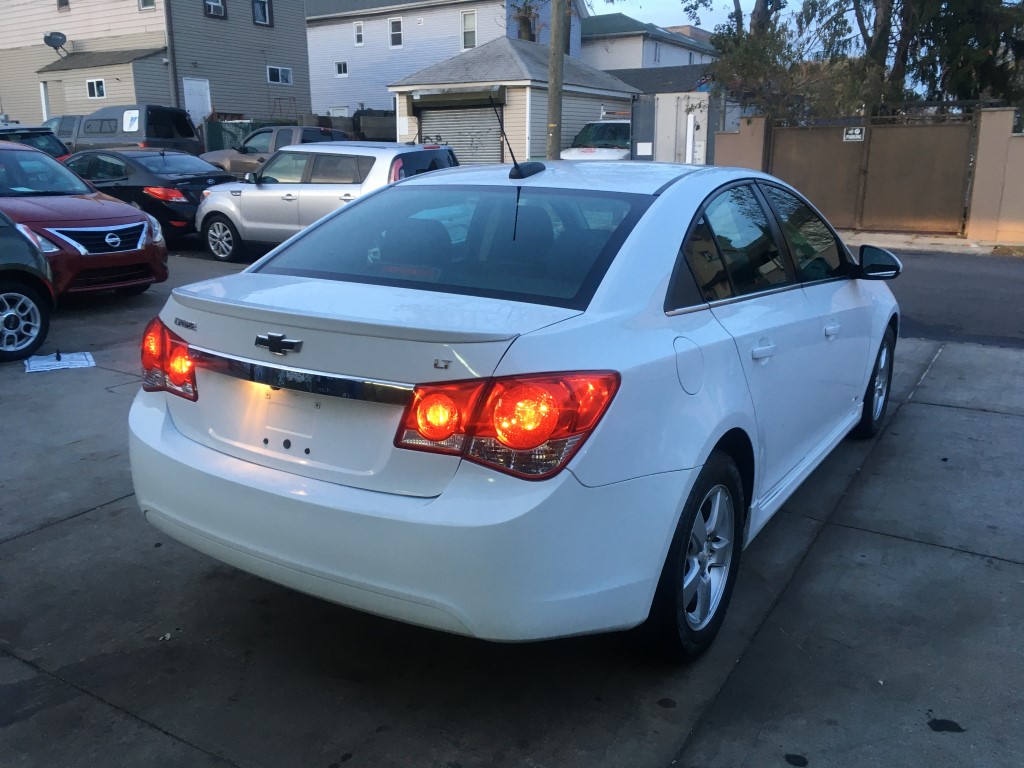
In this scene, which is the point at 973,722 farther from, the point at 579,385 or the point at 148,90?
the point at 148,90

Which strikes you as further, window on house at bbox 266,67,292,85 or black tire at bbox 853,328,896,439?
window on house at bbox 266,67,292,85

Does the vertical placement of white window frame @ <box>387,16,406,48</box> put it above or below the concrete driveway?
above

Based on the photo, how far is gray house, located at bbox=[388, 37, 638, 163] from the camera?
2725 centimetres

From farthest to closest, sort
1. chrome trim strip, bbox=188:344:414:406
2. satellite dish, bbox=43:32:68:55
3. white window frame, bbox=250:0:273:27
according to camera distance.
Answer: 1. white window frame, bbox=250:0:273:27
2. satellite dish, bbox=43:32:68:55
3. chrome trim strip, bbox=188:344:414:406

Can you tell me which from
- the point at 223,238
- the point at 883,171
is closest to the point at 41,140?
the point at 223,238

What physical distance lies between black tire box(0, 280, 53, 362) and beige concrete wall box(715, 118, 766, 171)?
1362 cm

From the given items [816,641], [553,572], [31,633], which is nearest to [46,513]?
[31,633]

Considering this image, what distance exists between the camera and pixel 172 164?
14.2 metres

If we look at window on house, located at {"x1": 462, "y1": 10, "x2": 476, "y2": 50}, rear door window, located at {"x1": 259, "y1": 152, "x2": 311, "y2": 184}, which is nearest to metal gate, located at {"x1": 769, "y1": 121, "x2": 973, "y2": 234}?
rear door window, located at {"x1": 259, "y1": 152, "x2": 311, "y2": 184}

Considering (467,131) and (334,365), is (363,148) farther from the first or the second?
(467,131)

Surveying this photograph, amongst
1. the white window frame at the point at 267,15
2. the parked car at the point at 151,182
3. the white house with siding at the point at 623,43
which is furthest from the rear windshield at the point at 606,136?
the white house with siding at the point at 623,43

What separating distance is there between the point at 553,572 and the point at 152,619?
1870 millimetres

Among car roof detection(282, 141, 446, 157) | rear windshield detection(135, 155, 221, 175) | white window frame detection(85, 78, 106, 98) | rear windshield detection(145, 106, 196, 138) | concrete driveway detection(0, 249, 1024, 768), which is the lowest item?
concrete driveway detection(0, 249, 1024, 768)

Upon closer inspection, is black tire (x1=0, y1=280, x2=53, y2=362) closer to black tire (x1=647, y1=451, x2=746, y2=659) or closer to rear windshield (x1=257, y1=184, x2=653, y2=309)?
rear windshield (x1=257, y1=184, x2=653, y2=309)
